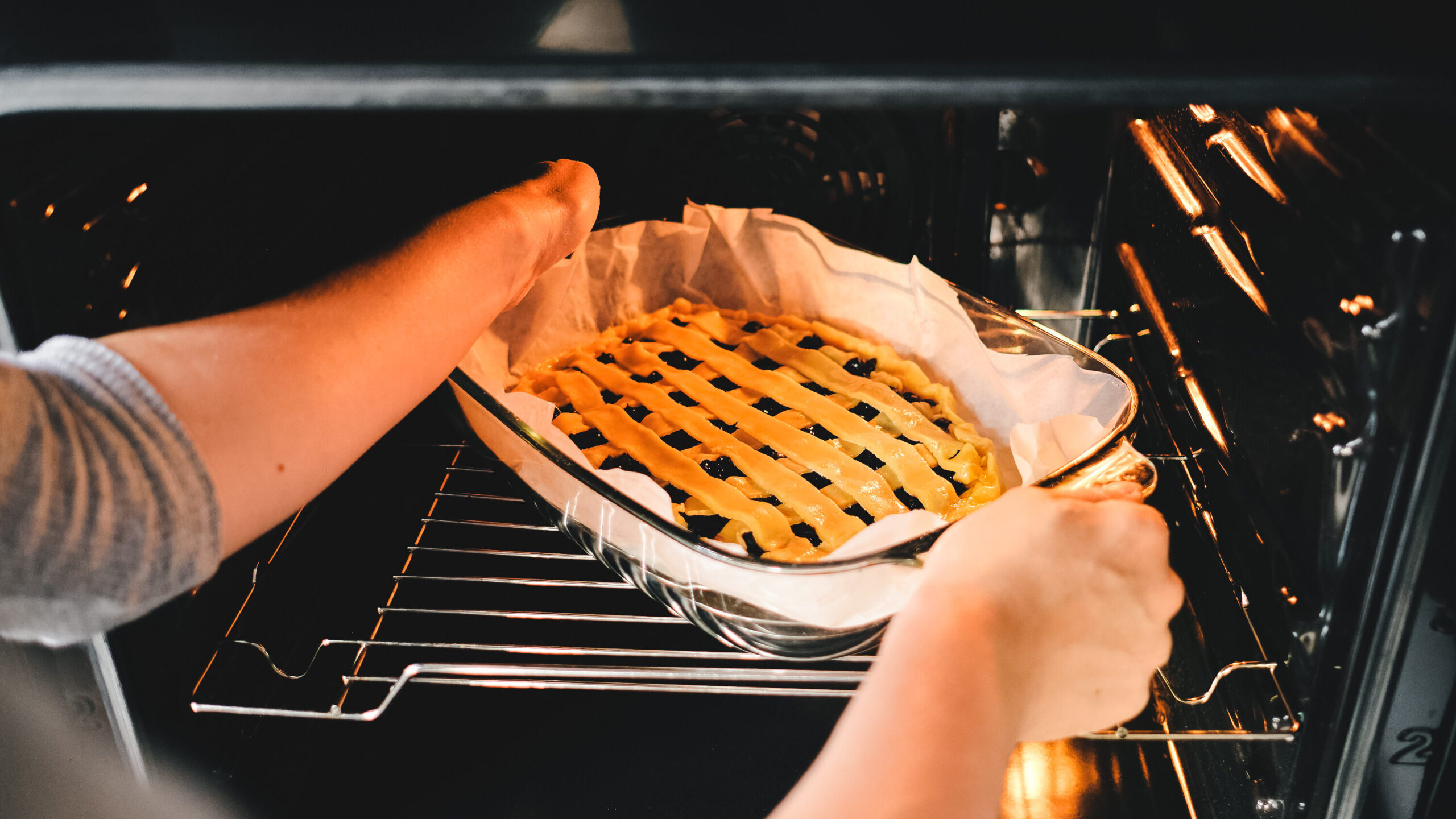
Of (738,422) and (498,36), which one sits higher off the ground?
(498,36)

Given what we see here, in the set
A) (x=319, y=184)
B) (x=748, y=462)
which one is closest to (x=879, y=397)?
(x=748, y=462)

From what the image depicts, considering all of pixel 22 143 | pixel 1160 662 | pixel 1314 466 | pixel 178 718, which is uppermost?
pixel 22 143

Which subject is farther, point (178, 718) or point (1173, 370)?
point (1173, 370)

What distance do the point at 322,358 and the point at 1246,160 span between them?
0.61 m

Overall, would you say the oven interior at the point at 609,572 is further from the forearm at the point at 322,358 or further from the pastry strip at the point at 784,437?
the pastry strip at the point at 784,437

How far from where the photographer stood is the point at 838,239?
991mm

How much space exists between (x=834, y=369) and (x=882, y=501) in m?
0.20

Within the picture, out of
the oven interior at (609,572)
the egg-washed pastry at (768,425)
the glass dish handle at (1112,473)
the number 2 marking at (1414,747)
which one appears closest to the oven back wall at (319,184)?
the oven interior at (609,572)

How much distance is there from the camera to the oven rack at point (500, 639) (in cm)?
75

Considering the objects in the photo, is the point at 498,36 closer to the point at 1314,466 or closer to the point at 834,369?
the point at 1314,466

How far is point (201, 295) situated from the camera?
0.68 metres

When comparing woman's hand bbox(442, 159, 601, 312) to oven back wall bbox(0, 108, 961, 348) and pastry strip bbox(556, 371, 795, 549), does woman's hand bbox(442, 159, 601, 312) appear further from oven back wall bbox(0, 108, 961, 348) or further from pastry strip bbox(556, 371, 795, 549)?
pastry strip bbox(556, 371, 795, 549)

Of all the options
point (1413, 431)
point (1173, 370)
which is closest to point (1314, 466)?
point (1413, 431)

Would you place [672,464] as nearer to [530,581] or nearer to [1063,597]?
[530,581]
